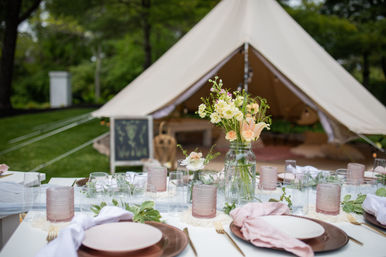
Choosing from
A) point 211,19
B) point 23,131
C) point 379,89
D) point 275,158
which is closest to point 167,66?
point 211,19

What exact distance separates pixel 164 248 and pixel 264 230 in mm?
392

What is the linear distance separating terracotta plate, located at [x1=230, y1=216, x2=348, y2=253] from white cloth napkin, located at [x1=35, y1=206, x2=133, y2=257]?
0.47 m

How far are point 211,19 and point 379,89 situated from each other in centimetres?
881

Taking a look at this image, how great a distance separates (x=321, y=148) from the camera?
6.85 m

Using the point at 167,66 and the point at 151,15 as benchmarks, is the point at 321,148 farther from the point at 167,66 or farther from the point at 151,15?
the point at 151,15

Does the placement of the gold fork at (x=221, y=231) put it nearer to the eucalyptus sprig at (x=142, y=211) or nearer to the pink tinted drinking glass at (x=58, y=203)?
the eucalyptus sprig at (x=142, y=211)

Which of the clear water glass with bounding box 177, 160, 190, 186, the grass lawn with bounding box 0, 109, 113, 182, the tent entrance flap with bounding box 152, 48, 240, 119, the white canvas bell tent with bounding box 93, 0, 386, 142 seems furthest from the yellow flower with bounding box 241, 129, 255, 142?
the grass lawn with bounding box 0, 109, 113, 182

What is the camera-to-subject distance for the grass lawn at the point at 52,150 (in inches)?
225

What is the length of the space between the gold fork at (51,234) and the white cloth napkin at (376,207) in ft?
4.51

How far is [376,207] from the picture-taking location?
1.70 meters

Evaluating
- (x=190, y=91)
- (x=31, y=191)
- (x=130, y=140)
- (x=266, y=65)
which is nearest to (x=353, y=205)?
(x=31, y=191)

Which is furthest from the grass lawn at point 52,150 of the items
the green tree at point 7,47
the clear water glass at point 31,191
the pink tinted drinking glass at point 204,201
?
the pink tinted drinking glass at point 204,201

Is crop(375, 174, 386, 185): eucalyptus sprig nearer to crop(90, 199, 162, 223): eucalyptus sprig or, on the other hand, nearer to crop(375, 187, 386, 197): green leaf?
crop(375, 187, 386, 197): green leaf

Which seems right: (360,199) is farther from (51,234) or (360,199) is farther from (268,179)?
(51,234)
